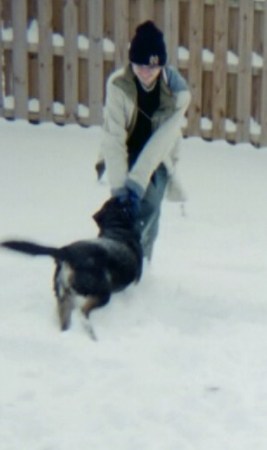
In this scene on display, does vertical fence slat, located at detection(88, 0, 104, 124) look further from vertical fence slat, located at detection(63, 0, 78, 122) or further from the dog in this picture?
the dog

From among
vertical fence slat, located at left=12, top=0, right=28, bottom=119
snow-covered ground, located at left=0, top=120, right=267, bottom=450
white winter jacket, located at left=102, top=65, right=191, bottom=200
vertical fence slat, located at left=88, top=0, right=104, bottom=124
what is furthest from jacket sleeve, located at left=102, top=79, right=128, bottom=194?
vertical fence slat, located at left=12, top=0, right=28, bottom=119

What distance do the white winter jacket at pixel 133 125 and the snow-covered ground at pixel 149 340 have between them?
0.59 meters

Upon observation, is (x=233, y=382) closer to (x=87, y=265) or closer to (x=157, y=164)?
(x=87, y=265)

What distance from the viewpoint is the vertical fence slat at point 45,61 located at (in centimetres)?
1133

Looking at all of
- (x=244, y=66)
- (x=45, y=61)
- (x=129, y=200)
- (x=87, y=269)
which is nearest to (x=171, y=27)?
(x=244, y=66)

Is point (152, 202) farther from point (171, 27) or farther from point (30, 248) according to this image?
point (171, 27)

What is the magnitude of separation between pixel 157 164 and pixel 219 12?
3549mm

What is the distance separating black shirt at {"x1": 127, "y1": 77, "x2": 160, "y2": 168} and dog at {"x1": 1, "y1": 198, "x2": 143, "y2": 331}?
58 centimetres

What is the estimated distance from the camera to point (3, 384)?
6.51 meters

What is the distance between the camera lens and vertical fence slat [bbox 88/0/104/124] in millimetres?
11273

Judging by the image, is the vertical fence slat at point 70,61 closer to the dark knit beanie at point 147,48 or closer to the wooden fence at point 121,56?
the wooden fence at point 121,56

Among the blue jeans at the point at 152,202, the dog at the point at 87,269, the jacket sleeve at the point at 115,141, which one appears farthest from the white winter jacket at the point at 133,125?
the dog at the point at 87,269

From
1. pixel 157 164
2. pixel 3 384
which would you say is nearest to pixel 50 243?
pixel 157 164

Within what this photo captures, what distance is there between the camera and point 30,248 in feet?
23.0
